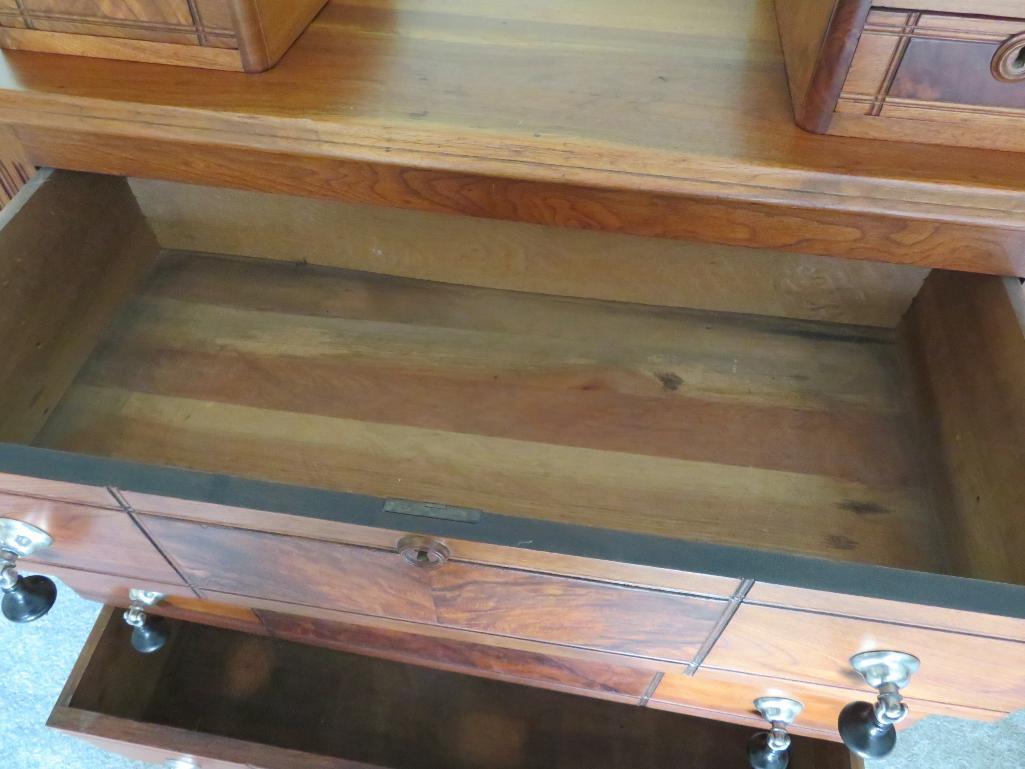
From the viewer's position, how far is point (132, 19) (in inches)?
23.1

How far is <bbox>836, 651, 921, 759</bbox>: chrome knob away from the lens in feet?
1.62

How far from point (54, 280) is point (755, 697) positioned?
2.47 ft

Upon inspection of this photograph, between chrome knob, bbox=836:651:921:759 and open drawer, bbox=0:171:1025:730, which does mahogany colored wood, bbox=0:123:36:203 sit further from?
chrome knob, bbox=836:651:921:759

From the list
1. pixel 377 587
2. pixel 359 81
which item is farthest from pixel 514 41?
pixel 377 587

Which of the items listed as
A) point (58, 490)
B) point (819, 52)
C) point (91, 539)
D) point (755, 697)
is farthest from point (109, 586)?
point (819, 52)

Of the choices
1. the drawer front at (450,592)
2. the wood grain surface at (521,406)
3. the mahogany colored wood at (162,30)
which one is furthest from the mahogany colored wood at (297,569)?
the mahogany colored wood at (162,30)

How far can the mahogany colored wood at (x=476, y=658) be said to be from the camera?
711mm

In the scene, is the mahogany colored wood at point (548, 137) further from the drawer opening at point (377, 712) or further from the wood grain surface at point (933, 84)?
the drawer opening at point (377, 712)

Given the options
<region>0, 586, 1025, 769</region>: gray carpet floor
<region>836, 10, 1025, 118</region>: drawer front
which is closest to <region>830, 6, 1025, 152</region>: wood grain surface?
<region>836, 10, 1025, 118</region>: drawer front

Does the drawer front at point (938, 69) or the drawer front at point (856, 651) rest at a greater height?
the drawer front at point (938, 69)

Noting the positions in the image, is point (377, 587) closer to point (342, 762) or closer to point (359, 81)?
point (342, 762)

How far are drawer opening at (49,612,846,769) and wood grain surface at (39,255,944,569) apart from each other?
0.30 m

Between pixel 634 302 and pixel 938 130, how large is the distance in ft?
1.17

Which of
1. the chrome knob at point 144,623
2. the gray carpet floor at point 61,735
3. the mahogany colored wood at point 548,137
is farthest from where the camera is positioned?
the gray carpet floor at point 61,735
